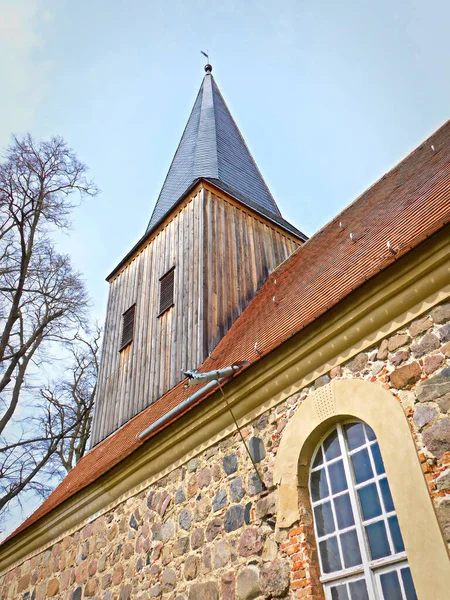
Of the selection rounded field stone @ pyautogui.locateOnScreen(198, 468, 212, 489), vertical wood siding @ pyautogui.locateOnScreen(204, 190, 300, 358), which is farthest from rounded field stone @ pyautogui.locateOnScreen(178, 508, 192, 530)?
vertical wood siding @ pyautogui.locateOnScreen(204, 190, 300, 358)

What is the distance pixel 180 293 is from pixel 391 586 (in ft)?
22.9

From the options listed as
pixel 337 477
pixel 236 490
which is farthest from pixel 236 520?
pixel 337 477

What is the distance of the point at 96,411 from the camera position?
11609 millimetres

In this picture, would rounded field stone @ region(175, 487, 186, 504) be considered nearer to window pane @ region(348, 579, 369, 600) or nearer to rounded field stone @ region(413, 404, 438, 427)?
window pane @ region(348, 579, 369, 600)

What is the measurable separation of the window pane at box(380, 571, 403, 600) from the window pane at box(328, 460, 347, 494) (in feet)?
2.53

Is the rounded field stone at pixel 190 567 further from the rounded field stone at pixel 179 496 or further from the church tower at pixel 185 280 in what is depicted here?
the church tower at pixel 185 280

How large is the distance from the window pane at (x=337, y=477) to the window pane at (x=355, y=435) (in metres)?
0.20

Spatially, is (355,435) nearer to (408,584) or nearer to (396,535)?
(396,535)

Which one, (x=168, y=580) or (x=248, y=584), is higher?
(x=168, y=580)

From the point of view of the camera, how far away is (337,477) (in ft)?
15.8

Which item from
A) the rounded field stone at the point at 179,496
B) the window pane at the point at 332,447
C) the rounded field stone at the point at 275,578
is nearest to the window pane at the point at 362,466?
the window pane at the point at 332,447

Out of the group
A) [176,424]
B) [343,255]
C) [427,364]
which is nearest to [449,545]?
[427,364]

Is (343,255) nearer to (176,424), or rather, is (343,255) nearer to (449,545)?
(176,424)

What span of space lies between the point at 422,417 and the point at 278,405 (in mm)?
1703
